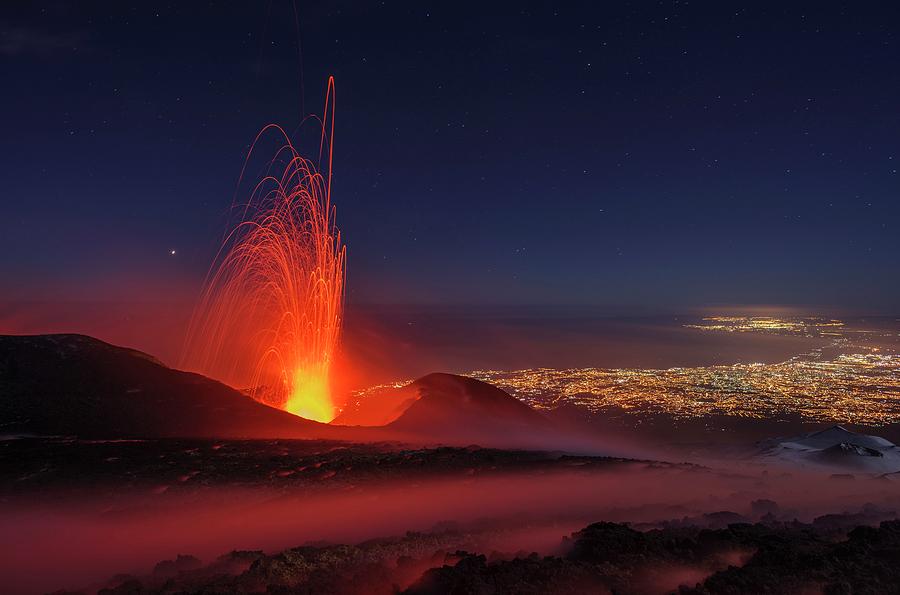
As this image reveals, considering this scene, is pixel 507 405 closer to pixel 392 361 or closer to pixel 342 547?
pixel 342 547

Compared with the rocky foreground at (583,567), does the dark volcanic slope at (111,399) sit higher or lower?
higher

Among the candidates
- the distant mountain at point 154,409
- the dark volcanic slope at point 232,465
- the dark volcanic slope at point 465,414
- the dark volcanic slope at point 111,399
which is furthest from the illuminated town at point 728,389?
the dark volcanic slope at point 232,465

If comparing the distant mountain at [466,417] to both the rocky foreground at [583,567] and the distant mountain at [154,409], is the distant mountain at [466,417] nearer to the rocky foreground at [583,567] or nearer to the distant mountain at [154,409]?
the distant mountain at [154,409]

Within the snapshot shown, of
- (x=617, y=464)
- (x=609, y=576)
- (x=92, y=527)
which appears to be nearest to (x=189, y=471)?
(x=92, y=527)

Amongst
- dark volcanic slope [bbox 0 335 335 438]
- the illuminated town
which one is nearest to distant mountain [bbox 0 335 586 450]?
dark volcanic slope [bbox 0 335 335 438]

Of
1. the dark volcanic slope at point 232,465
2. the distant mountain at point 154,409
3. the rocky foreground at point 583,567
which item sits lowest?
the rocky foreground at point 583,567

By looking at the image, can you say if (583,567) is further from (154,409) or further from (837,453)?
(837,453)

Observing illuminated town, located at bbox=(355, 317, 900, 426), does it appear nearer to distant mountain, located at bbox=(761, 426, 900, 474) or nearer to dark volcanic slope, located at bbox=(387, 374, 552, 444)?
distant mountain, located at bbox=(761, 426, 900, 474)
